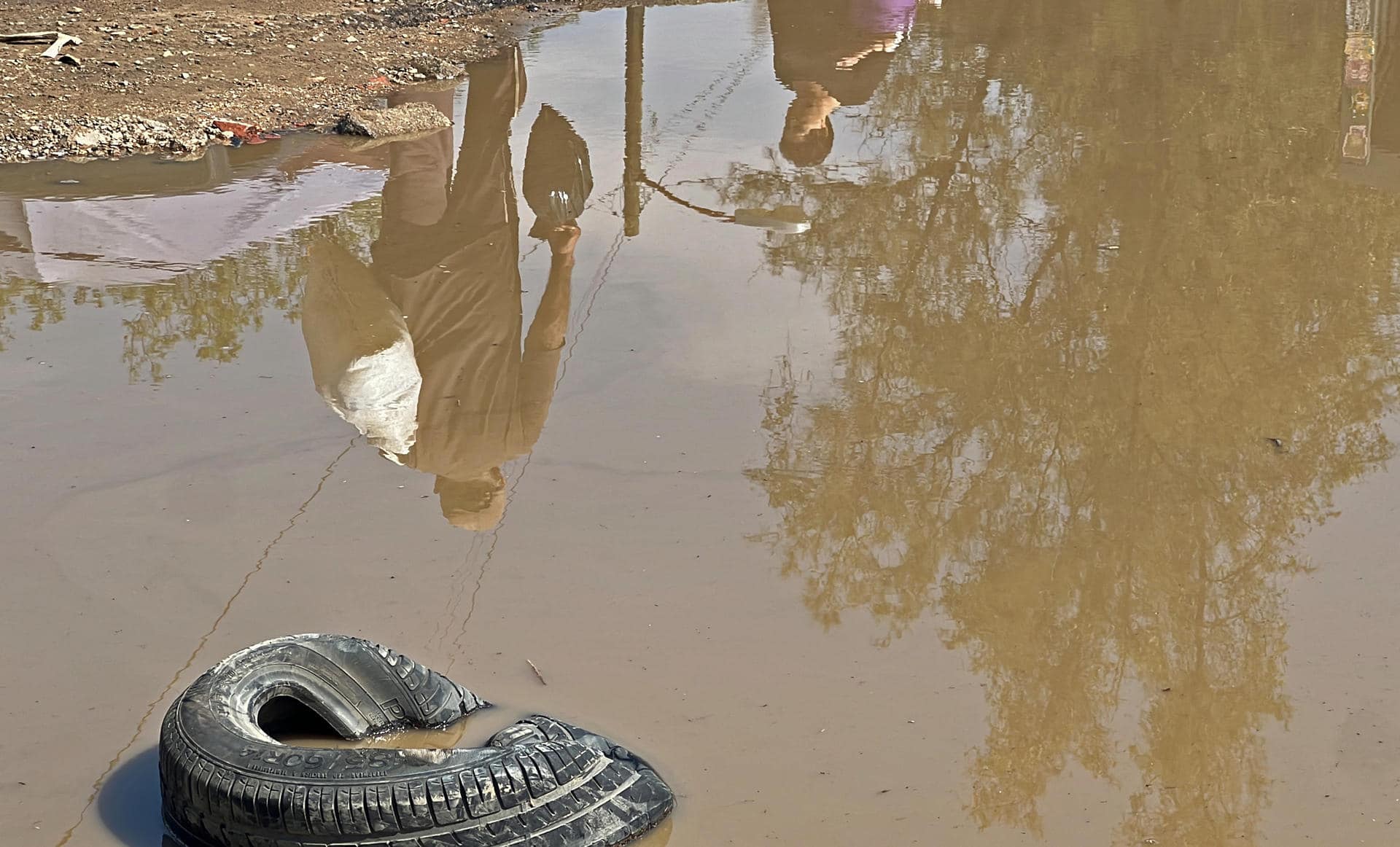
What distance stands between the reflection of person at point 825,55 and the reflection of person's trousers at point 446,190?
1.71m

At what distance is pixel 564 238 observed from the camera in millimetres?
6625

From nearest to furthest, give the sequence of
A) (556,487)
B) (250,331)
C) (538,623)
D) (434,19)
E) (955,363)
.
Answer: (538,623), (556,487), (955,363), (250,331), (434,19)

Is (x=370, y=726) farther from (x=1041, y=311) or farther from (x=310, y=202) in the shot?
(x=310, y=202)

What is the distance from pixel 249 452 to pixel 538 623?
150cm

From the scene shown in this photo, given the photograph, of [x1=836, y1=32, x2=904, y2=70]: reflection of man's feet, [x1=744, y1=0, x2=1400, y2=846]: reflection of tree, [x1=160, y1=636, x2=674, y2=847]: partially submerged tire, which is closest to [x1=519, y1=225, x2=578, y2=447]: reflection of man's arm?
[x1=744, y1=0, x2=1400, y2=846]: reflection of tree

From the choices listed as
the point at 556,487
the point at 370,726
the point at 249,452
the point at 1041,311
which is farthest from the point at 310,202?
the point at 370,726

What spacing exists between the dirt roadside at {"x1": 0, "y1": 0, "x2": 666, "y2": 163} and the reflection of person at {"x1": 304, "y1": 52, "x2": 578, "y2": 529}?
5.68ft

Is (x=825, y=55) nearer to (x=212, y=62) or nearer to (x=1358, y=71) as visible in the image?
(x=1358, y=71)

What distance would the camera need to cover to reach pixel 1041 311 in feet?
19.2

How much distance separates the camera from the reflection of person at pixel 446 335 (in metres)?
4.94

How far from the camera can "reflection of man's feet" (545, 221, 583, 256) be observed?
648cm

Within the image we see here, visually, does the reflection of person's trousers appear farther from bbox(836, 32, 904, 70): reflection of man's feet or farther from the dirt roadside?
bbox(836, 32, 904, 70): reflection of man's feet

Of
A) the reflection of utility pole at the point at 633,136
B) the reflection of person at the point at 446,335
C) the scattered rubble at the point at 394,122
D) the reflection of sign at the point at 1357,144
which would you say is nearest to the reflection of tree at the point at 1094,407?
the reflection of sign at the point at 1357,144

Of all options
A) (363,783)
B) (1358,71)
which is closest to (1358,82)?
(1358,71)
